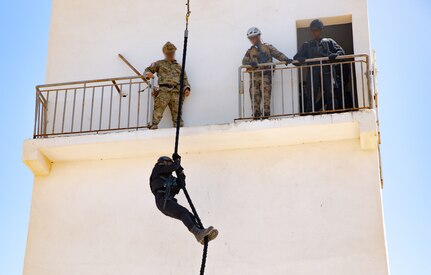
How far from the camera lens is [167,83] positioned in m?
14.5

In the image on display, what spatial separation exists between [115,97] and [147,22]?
1.32 meters

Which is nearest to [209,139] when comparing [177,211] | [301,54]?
[301,54]

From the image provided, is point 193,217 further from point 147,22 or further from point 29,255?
point 147,22

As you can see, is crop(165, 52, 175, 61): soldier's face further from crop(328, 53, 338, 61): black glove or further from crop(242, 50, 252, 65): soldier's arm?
crop(328, 53, 338, 61): black glove

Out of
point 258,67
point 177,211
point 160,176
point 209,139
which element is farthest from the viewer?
point 258,67

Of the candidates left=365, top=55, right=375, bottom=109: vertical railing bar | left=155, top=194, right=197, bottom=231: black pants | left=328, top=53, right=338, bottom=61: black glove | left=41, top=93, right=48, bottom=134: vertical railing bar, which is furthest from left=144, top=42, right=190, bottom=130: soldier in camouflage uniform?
left=365, top=55, right=375, bottom=109: vertical railing bar

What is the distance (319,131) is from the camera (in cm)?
1347

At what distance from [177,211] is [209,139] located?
228cm

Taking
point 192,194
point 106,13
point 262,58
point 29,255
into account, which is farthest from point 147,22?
point 29,255

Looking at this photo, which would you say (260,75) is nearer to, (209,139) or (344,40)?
(209,139)

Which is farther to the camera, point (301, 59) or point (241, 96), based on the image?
point (241, 96)

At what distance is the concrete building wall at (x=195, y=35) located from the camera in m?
14.6

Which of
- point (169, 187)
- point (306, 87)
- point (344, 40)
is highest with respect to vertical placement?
point (344, 40)

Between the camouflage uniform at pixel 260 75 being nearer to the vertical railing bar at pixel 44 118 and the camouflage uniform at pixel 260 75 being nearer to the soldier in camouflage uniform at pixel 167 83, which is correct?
the soldier in camouflage uniform at pixel 167 83
